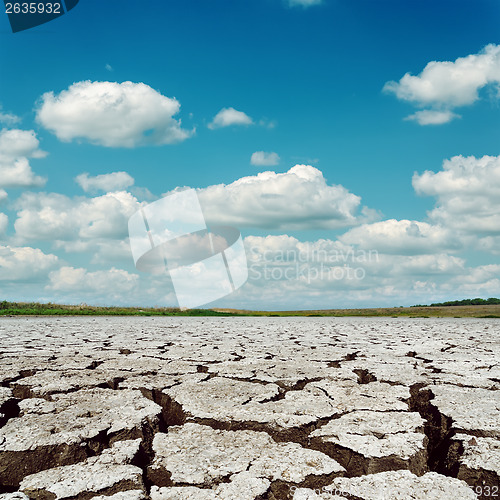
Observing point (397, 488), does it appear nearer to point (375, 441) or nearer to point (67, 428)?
point (375, 441)

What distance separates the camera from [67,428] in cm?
189

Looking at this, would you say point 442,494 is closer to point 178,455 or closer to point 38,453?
point 178,455

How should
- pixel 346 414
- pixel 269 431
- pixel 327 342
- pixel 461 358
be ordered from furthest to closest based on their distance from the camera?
1. pixel 327 342
2. pixel 461 358
3. pixel 346 414
4. pixel 269 431

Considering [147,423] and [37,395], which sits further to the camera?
[37,395]

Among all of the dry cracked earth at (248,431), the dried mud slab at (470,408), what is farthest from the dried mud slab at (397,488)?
the dried mud slab at (470,408)

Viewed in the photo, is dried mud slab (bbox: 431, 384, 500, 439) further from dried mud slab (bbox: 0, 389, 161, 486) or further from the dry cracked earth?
dried mud slab (bbox: 0, 389, 161, 486)

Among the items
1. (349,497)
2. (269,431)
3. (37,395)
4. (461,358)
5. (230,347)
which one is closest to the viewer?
(349,497)

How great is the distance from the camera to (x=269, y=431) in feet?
6.23

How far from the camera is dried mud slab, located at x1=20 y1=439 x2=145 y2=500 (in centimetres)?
137

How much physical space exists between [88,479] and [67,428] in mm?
524

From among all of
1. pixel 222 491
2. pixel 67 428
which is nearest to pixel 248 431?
pixel 222 491

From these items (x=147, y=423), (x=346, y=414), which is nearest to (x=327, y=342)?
(x=346, y=414)

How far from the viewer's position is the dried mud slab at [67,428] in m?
1.64

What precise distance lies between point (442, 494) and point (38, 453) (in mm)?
1547
